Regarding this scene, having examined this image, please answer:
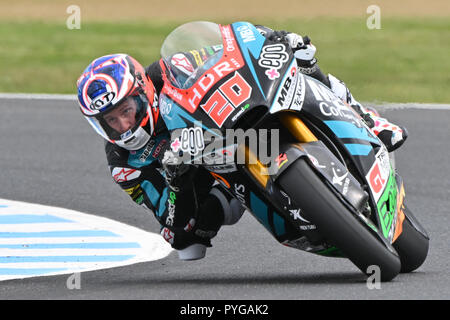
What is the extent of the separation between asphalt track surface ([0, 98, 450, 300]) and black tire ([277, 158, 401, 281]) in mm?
283

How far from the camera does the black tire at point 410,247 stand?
5824 millimetres

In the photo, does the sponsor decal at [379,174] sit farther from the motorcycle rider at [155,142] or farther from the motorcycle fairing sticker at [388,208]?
the motorcycle rider at [155,142]

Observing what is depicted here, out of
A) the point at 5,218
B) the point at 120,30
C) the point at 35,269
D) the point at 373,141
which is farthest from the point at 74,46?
the point at 373,141

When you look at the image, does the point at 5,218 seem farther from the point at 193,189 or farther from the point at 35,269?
the point at 193,189

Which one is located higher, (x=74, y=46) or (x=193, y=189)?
(x=193, y=189)

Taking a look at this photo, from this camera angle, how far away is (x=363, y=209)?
5.04 m

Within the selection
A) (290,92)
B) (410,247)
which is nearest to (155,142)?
(290,92)

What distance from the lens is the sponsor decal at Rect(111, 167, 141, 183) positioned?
229 inches

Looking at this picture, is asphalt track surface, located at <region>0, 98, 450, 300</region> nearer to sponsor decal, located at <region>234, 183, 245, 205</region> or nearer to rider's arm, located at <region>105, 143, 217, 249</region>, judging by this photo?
rider's arm, located at <region>105, 143, 217, 249</region>

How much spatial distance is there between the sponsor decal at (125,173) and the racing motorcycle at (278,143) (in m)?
0.66

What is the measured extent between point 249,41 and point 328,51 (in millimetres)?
10918

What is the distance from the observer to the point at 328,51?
15914 millimetres
